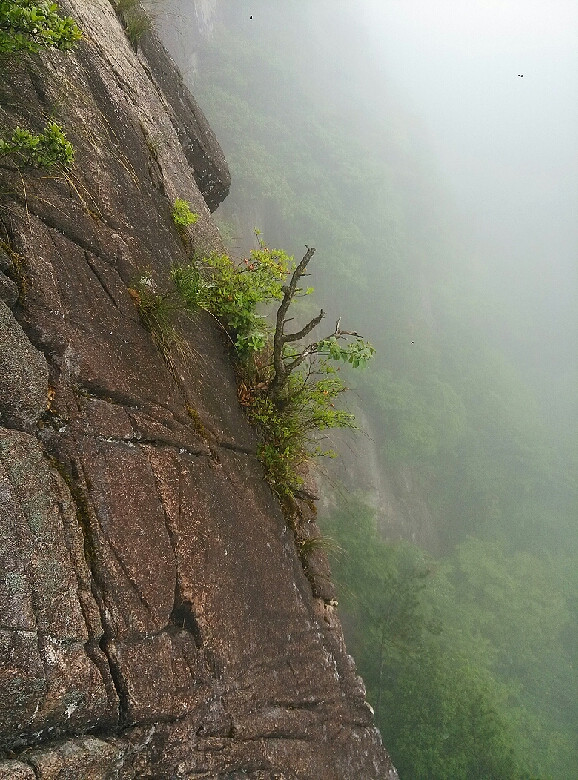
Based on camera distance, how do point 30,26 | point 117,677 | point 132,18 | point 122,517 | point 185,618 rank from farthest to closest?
point 132,18
point 185,618
point 122,517
point 117,677
point 30,26

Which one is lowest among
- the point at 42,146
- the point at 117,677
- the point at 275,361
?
the point at 117,677

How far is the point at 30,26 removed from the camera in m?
2.86

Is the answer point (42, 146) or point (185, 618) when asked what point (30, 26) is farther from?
point (185, 618)

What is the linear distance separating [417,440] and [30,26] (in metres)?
28.4

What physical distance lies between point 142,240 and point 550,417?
48.2 metres

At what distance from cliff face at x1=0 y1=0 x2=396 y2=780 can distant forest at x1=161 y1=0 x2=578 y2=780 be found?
11.4 metres

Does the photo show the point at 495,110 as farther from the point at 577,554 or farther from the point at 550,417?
the point at 577,554

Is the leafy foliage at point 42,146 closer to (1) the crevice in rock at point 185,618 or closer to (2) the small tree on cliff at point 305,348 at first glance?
(2) the small tree on cliff at point 305,348

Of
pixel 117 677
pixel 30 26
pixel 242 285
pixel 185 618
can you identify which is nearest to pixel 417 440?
pixel 242 285

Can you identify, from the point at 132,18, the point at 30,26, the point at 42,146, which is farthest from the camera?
the point at 132,18

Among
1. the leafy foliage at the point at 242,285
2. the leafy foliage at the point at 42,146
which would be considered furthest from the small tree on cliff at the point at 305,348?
the leafy foliage at the point at 42,146

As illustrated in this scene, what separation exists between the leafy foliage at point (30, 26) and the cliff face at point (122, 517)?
0.83 metres

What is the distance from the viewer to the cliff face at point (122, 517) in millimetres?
3008

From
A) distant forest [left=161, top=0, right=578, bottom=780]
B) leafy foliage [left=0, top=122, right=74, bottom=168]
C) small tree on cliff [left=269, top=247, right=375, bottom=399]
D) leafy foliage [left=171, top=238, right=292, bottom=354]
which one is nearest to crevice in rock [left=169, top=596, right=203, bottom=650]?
small tree on cliff [left=269, top=247, right=375, bottom=399]
